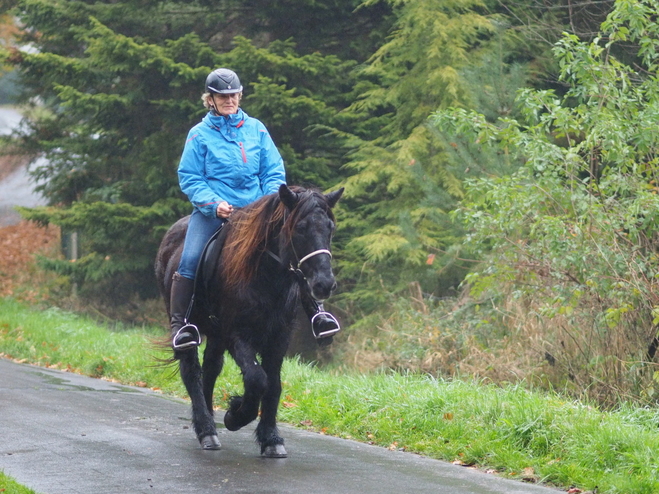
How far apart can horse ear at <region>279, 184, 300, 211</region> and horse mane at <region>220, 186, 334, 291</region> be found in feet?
0.11

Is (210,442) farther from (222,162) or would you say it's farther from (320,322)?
(222,162)

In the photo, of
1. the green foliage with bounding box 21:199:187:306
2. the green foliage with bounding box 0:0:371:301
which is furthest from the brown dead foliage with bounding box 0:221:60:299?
the green foliage with bounding box 0:0:371:301

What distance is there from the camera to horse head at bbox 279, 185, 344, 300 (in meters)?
6.27

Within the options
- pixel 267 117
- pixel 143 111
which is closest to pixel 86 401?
pixel 267 117

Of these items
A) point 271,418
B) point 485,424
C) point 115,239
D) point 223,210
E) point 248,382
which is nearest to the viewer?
point 248,382

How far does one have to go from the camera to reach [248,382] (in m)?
6.70

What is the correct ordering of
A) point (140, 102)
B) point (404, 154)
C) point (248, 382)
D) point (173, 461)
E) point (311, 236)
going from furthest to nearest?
point (140, 102) < point (404, 154) < point (248, 382) < point (173, 461) < point (311, 236)

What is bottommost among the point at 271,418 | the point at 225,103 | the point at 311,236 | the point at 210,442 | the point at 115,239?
the point at 115,239

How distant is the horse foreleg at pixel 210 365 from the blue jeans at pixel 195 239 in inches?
27.9

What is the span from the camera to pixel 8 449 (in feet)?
22.2

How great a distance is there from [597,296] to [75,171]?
13.7 metres

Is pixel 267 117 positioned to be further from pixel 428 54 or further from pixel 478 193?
pixel 478 193

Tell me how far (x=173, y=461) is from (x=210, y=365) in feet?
4.66

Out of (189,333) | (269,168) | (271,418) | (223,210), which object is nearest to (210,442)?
(271,418)
